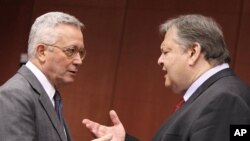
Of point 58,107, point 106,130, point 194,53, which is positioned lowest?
point 106,130

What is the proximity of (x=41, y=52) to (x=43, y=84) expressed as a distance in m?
0.15

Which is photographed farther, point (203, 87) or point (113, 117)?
point (113, 117)

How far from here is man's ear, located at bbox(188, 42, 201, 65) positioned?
7.79 ft

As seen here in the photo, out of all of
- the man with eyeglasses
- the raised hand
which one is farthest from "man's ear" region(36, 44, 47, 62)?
the raised hand

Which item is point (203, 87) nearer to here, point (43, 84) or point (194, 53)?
point (194, 53)

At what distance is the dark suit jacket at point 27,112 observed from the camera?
7.30ft

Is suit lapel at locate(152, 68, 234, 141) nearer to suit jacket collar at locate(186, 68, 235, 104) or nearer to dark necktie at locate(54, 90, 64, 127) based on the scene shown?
suit jacket collar at locate(186, 68, 235, 104)

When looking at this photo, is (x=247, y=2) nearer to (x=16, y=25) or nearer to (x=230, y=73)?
(x=16, y=25)

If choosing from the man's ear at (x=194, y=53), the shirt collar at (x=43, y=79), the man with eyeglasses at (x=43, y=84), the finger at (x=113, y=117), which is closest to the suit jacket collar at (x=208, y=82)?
the man's ear at (x=194, y=53)

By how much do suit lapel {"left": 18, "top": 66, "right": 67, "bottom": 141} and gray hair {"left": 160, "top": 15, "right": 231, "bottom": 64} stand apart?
0.63 metres

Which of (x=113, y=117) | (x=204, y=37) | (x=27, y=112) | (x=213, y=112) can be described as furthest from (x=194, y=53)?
(x=27, y=112)

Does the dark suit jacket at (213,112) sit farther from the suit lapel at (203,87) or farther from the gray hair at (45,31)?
the gray hair at (45,31)

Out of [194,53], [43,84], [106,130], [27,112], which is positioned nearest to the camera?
[27,112]

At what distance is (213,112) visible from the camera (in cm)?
214
